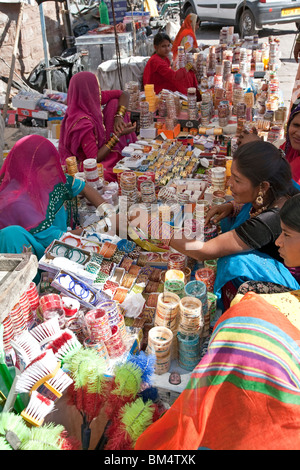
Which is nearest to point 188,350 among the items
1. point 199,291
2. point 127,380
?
point 199,291

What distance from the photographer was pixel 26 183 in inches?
98.0

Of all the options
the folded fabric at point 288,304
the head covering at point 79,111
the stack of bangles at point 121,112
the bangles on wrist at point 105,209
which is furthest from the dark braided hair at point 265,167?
the stack of bangles at point 121,112

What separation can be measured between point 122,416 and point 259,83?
212 inches

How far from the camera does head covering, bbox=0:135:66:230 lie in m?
2.39

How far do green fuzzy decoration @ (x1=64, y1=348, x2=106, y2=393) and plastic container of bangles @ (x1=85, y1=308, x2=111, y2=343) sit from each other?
0.17 meters

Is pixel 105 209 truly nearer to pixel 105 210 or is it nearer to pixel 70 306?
pixel 105 210

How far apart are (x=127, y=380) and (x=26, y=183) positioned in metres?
Answer: 1.53

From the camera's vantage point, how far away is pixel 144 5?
38.9 ft

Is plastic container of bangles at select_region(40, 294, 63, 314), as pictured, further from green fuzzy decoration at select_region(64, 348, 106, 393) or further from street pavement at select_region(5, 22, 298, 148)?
street pavement at select_region(5, 22, 298, 148)

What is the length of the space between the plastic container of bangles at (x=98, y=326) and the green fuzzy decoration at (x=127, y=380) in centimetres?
19

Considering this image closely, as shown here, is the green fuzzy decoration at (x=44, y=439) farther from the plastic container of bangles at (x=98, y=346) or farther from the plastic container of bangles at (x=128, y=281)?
the plastic container of bangles at (x=128, y=281)

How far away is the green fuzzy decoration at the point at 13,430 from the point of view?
1.18 metres

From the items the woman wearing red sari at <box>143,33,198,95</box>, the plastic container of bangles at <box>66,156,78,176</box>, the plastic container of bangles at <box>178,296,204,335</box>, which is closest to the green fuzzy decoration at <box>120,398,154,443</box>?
the plastic container of bangles at <box>178,296,204,335</box>
